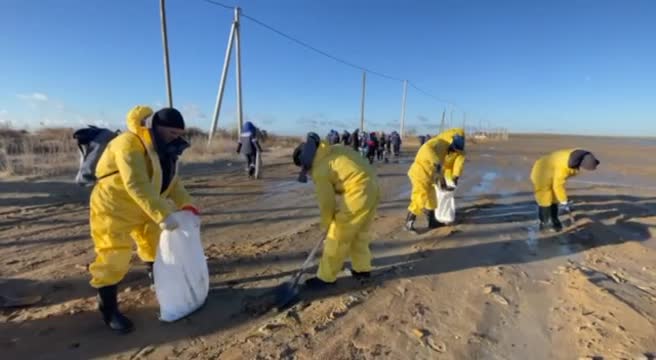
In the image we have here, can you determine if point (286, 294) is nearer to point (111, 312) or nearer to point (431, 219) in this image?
point (111, 312)

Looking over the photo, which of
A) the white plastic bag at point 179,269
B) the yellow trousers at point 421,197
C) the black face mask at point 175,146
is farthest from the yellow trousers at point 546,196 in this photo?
the black face mask at point 175,146

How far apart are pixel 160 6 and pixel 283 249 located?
10.6 m

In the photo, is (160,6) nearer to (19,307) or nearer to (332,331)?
(19,307)

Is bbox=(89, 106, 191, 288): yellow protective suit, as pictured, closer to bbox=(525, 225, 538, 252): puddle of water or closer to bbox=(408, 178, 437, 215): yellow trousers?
bbox=(408, 178, 437, 215): yellow trousers

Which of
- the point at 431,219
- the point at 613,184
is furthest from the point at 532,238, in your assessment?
the point at 613,184

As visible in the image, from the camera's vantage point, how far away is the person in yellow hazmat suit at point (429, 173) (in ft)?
18.3

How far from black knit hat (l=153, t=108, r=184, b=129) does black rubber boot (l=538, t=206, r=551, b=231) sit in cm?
573

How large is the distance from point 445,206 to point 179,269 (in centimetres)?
446

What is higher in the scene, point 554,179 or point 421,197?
point 554,179

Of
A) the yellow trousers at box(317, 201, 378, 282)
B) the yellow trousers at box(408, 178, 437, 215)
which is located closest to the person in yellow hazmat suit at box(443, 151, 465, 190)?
the yellow trousers at box(408, 178, 437, 215)

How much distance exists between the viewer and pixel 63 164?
37.4 ft

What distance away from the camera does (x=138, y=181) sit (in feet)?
8.81

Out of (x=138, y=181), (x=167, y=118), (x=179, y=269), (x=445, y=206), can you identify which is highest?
(x=167, y=118)

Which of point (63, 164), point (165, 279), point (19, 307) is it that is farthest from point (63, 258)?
point (63, 164)
